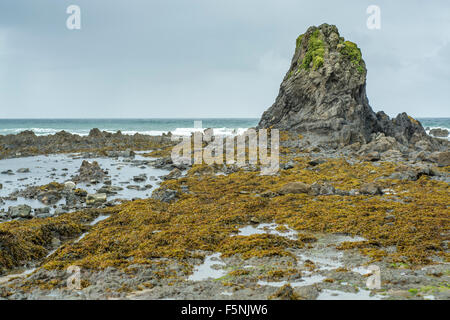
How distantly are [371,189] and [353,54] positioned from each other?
23499mm

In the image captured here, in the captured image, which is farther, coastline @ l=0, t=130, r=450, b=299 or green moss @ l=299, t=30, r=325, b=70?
green moss @ l=299, t=30, r=325, b=70

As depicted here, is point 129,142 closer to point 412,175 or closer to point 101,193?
point 101,193

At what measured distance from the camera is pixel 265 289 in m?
6.00

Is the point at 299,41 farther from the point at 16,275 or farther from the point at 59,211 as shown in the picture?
the point at 16,275

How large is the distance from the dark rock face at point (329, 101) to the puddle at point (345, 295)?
78.4 feet

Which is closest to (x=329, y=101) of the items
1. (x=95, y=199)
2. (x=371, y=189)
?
(x=371, y=189)

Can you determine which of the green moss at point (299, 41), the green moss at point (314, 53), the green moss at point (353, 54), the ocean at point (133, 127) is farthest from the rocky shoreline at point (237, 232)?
the ocean at point (133, 127)

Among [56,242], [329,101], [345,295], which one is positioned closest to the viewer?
[345,295]

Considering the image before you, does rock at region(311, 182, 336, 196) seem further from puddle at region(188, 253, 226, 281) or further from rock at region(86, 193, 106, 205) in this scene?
rock at region(86, 193, 106, 205)

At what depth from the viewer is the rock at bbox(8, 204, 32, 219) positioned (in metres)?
12.0

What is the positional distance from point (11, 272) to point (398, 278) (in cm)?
808

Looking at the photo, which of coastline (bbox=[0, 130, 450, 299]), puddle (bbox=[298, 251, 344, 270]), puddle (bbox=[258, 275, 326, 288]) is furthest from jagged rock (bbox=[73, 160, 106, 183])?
puddle (bbox=[258, 275, 326, 288])

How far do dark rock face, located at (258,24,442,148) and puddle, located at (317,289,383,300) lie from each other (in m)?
23.9

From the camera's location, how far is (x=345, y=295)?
18.6 ft
